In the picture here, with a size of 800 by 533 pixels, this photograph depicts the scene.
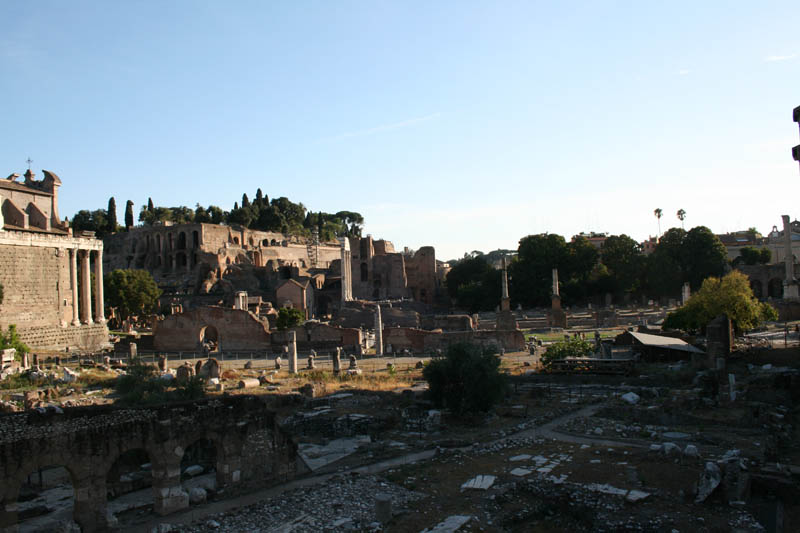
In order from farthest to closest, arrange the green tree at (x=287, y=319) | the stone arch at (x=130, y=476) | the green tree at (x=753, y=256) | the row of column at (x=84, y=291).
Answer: the green tree at (x=753, y=256) → the green tree at (x=287, y=319) → the row of column at (x=84, y=291) → the stone arch at (x=130, y=476)

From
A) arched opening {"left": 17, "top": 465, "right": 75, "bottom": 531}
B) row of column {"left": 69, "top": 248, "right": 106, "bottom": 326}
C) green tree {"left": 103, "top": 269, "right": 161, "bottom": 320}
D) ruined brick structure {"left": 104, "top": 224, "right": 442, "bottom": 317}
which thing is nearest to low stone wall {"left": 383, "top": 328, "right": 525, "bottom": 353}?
row of column {"left": 69, "top": 248, "right": 106, "bottom": 326}

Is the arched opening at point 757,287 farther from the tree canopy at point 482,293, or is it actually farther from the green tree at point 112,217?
the green tree at point 112,217

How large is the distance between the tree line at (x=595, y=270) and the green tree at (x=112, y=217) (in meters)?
51.1

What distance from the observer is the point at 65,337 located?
37.2 metres

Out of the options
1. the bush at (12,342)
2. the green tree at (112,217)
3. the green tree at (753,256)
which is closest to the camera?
the bush at (12,342)

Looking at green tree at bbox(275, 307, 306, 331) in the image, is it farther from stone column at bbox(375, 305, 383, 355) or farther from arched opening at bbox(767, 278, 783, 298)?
arched opening at bbox(767, 278, 783, 298)

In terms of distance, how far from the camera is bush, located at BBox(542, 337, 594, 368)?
26547mm

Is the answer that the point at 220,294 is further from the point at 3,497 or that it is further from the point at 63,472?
the point at 3,497

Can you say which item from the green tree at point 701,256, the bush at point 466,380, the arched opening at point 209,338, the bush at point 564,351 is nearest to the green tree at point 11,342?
the arched opening at point 209,338

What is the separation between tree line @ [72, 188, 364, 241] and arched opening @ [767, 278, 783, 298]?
190 ft

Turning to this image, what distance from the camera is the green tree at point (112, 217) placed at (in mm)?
87750

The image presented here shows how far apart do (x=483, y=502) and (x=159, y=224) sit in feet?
246

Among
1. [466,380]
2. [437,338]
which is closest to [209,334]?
[437,338]

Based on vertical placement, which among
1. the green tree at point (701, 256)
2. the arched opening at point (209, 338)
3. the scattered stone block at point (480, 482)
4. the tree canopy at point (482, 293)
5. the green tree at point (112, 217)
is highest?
the green tree at point (112, 217)
